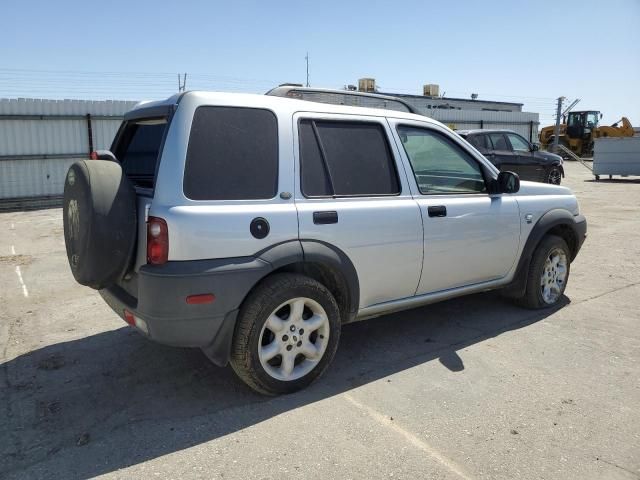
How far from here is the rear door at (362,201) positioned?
3.46m

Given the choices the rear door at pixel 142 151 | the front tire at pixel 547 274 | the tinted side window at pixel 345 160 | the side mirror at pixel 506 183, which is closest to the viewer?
the rear door at pixel 142 151

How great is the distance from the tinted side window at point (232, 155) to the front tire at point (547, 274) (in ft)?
9.45

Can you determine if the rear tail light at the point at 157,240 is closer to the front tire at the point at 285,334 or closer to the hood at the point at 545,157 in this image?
the front tire at the point at 285,334

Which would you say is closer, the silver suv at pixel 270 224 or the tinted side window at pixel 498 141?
the silver suv at pixel 270 224


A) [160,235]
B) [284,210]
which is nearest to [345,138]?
A: [284,210]

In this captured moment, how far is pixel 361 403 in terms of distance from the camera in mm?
3361

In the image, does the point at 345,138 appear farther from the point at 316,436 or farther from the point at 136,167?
the point at 316,436

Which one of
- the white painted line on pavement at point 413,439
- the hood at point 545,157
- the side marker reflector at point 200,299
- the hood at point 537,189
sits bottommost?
the white painted line on pavement at point 413,439

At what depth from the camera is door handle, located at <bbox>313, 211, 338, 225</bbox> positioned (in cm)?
339

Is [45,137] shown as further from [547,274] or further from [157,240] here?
[547,274]

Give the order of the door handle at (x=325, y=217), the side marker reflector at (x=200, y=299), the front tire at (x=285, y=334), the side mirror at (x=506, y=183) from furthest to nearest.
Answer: the side mirror at (x=506, y=183) < the door handle at (x=325, y=217) < the front tire at (x=285, y=334) < the side marker reflector at (x=200, y=299)

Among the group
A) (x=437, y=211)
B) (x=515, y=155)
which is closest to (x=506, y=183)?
(x=437, y=211)

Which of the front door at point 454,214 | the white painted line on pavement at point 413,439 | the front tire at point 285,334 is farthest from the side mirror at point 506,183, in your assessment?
the white painted line on pavement at point 413,439

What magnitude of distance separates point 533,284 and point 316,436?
291 cm
